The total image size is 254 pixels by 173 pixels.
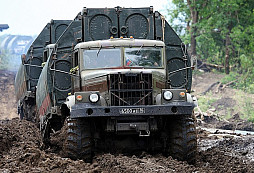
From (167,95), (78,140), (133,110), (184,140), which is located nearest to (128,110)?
(133,110)

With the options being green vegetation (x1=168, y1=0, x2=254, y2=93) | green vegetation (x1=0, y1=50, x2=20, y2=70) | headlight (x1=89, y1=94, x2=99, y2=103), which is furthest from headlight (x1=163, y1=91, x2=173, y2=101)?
green vegetation (x1=0, y1=50, x2=20, y2=70)

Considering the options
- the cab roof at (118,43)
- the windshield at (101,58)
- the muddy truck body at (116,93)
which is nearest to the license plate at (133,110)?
the muddy truck body at (116,93)

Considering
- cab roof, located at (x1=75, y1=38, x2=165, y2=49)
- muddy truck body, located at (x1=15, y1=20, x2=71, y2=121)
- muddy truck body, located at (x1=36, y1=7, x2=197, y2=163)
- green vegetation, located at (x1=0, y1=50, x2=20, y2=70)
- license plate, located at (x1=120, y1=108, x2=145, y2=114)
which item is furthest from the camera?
green vegetation, located at (x1=0, y1=50, x2=20, y2=70)

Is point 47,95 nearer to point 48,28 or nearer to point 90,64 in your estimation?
point 90,64

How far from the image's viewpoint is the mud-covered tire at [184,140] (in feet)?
33.9

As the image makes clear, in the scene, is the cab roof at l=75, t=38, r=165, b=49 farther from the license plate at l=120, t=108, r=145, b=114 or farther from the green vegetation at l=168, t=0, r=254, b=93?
the green vegetation at l=168, t=0, r=254, b=93

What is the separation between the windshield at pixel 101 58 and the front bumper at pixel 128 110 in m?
1.60

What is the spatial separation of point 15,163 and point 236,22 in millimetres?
28501

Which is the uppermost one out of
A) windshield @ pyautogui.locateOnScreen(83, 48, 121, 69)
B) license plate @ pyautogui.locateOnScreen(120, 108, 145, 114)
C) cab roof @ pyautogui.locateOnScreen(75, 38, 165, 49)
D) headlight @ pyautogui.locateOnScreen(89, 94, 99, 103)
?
cab roof @ pyautogui.locateOnScreen(75, 38, 165, 49)

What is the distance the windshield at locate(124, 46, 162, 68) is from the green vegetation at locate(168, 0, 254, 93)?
20789 millimetres

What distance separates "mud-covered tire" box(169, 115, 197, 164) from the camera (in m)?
10.3

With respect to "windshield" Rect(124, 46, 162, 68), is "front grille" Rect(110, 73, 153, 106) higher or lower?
lower

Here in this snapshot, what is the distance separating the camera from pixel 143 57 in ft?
38.1

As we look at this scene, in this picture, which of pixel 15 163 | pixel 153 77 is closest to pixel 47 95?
pixel 153 77
